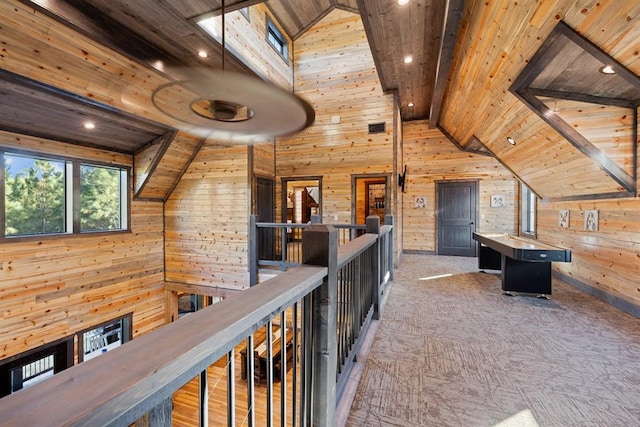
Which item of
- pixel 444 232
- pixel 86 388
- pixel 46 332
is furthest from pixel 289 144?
pixel 86 388

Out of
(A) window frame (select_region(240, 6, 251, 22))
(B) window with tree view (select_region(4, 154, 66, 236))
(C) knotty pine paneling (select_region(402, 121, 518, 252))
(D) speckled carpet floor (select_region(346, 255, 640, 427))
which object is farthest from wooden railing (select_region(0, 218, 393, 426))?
(C) knotty pine paneling (select_region(402, 121, 518, 252))

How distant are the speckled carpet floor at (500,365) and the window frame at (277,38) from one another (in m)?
5.39

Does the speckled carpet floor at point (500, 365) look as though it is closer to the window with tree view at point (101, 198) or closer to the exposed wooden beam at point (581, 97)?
the exposed wooden beam at point (581, 97)

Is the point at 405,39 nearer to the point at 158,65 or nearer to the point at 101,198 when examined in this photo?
the point at 158,65

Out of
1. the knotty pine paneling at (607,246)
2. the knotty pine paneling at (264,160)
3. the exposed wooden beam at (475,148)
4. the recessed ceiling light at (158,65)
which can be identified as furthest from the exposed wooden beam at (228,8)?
the exposed wooden beam at (475,148)

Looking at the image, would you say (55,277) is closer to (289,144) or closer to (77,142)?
(77,142)

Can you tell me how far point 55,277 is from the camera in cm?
489

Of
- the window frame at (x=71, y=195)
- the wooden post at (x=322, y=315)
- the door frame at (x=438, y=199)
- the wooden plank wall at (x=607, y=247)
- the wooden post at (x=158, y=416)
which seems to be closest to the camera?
the wooden post at (x=158, y=416)

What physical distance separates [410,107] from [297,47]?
9.68 feet

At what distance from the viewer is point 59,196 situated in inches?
200

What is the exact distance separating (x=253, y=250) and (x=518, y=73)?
5090mm

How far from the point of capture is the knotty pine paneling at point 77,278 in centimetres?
440

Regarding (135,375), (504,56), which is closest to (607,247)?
(504,56)

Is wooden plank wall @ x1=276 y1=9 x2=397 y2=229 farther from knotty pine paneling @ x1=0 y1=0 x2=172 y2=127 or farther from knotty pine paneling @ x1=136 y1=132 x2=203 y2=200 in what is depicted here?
knotty pine paneling @ x1=0 y1=0 x2=172 y2=127
